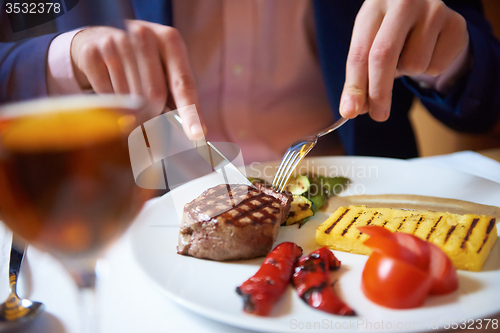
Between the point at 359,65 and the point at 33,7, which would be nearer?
the point at 33,7

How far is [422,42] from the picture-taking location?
4.17ft

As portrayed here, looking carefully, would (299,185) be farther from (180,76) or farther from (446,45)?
(180,76)

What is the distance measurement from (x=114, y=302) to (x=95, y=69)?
0.65 meters

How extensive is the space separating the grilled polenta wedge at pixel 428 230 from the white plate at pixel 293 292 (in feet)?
0.10

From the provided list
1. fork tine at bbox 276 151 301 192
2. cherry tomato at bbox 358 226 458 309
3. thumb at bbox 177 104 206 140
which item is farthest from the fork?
thumb at bbox 177 104 206 140

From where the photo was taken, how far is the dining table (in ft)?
2.31

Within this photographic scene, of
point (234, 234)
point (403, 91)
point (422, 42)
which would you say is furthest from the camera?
point (403, 91)

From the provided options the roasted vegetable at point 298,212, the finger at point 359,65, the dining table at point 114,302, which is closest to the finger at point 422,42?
the finger at point 359,65

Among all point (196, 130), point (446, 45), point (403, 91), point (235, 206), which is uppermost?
point (196, 130)

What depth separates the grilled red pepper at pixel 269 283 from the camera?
0.70 meters

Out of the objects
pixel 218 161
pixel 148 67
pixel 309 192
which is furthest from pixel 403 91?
pixel 148 67

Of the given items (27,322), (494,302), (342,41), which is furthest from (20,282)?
(342,41)

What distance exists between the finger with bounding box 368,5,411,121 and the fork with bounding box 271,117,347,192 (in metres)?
0.15

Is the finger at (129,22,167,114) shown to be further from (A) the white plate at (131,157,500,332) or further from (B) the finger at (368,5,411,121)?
(B) the finger at (368,5,411,121)
